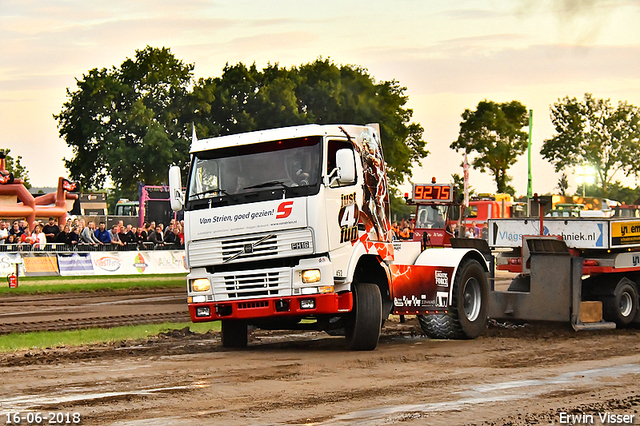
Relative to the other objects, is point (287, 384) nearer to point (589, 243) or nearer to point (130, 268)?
point (589, 243)

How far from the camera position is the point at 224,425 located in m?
7.43

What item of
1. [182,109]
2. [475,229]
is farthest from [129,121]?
[475,229]

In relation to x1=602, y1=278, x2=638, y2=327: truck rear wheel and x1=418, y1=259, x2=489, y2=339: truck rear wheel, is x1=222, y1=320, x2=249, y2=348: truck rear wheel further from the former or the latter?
x1=602, y1=278, x2=638, y2=327: truck rear wheel

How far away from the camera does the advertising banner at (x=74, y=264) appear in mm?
29922

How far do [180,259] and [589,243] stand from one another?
21298mm

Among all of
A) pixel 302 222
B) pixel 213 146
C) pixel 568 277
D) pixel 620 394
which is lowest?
pixel 620 394

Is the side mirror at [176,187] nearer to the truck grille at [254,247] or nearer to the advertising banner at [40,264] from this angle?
the truck grille at [254,247]

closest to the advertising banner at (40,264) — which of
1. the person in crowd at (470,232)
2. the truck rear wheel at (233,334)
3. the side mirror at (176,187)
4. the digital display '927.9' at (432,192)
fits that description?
the digital display '927.9' at (432,192)

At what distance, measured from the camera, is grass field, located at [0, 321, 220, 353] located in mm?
13688

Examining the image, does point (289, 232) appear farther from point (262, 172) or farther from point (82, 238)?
point (82, 238)

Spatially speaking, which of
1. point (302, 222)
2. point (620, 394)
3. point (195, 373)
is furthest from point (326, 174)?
point (620, 394)

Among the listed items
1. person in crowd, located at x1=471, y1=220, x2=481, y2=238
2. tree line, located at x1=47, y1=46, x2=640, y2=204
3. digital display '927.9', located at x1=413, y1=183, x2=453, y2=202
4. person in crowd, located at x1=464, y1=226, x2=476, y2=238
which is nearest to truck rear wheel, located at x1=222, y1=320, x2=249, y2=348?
digital display '927.9', located at x1=413, y1=183, x2=453, y2=202

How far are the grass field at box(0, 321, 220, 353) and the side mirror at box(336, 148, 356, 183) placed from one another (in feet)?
16.1

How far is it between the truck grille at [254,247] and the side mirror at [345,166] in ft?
2.66
